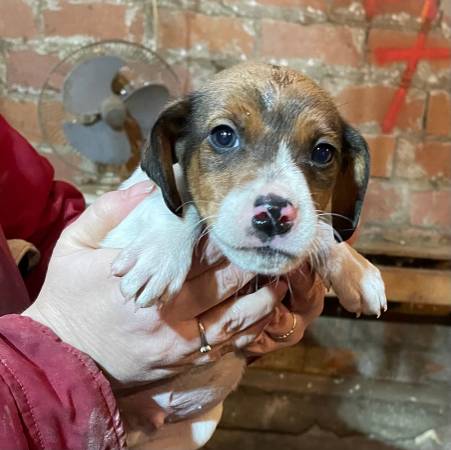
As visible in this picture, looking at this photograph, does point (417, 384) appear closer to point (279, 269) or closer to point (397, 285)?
point (397, 285)

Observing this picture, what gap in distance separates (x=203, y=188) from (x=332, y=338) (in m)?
1.30

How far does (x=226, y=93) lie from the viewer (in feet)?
4.14

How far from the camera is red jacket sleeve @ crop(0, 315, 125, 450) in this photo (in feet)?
3.32

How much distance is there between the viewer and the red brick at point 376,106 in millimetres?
2289

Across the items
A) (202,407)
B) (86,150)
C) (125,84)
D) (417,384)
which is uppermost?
(125,84)

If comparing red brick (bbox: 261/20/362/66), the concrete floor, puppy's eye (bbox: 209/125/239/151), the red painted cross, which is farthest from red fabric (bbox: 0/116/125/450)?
the red painted cross

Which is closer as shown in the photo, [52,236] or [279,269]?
[279,269]

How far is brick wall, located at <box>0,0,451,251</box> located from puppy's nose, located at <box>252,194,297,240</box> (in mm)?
1342

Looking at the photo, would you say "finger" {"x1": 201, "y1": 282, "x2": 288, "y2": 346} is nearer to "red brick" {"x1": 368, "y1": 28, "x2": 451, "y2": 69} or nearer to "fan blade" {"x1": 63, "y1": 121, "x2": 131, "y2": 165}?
"fan blade" {"x1": 63, "y1": 121, "x2": 131, "y2": 165}

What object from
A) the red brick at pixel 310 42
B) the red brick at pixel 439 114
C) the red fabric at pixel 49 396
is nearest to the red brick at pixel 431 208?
the red brick at pixel 439 114

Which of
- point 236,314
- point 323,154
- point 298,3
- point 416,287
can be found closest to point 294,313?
point 236,314

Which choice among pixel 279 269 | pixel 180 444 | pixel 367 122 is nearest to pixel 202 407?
pixel 180 444

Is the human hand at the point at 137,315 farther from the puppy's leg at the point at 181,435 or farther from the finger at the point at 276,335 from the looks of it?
the puppy's leg at the point at 181,435

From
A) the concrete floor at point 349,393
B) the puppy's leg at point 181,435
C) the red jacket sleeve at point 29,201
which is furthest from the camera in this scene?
the concrete floor at point 349,393
